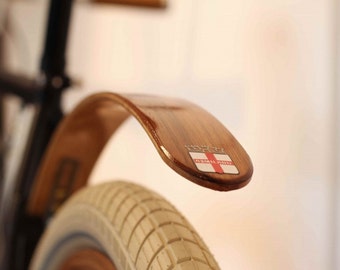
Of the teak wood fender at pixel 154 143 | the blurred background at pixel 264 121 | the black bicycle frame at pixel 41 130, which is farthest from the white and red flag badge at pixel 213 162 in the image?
the black bicycle frame at pixel 41 130

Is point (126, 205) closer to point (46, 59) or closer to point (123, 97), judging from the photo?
point (123, 97)

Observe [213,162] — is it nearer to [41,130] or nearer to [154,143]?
[154,143]

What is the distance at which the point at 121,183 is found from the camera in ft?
1.85

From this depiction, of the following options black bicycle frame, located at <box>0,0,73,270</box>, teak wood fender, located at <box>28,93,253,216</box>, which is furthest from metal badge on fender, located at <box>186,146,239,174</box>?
black bicycle frame, located at <box>0,0,73,270</box>

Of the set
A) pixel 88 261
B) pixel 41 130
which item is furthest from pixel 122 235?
pixel 41 130

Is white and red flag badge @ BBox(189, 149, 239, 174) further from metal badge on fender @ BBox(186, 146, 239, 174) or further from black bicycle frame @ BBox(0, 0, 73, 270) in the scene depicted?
black bicycle frame @ BBox(0, 0, 73, 270)

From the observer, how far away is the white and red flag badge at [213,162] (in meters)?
0.38

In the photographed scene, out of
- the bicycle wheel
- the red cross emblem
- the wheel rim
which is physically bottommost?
the wheel rim

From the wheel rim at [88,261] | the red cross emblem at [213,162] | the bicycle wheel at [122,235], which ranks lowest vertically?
the wheel rim at [88,261]

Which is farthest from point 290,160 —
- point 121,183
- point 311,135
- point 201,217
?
point 121,183

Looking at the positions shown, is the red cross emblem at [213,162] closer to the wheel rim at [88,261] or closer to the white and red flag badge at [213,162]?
the white and red flag badge at [213,162]

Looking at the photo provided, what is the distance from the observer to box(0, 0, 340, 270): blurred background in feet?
2.28

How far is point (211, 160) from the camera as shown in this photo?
393mm

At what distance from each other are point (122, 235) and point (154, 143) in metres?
0.12
